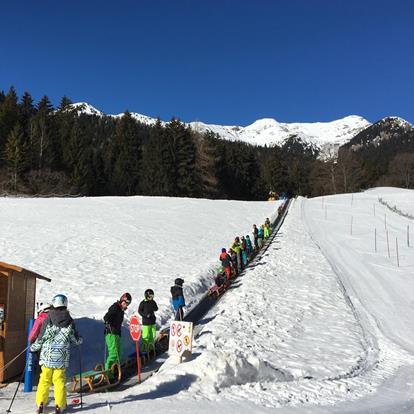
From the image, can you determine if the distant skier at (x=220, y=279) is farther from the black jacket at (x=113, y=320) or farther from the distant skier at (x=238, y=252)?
the black jacket at (x=113, y=320)

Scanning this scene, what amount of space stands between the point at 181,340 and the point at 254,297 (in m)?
8.03

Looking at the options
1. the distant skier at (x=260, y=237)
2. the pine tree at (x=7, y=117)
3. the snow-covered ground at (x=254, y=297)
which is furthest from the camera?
the pine tree at (x=7, y=117)

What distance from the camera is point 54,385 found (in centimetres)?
746

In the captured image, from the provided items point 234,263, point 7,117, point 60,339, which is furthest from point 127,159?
point 60,339

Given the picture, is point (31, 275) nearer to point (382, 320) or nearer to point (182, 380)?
point (182, 380)

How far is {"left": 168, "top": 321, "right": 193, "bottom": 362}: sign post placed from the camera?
35.3ft

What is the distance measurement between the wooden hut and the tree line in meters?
48.1

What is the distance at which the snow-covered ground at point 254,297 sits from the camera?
928 cm

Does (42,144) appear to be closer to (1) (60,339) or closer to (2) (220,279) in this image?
(2) (220,279)

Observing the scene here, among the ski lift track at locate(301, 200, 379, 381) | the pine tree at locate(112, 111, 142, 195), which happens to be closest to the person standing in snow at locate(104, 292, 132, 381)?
the ski lift track at locate(301, 200, 379, 381)

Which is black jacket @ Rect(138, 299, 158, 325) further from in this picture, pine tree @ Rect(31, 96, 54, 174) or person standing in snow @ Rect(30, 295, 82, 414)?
pine tree @ Rect(31, 96, 54, 174)

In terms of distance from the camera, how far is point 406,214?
53.2 metres

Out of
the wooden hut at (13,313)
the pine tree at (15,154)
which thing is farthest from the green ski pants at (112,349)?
the pine tree at (15,154)

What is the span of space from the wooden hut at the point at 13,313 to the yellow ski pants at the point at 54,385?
121 inches
